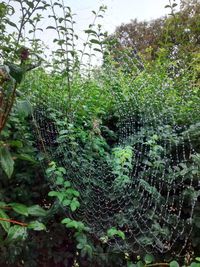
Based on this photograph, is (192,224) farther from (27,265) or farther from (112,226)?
(27,265)

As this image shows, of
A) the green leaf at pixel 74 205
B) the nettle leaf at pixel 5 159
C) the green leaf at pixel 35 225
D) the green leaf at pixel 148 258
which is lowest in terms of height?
the green leaf at pixel 148 258

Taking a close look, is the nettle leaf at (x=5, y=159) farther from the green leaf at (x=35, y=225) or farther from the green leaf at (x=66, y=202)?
the green leaf at (x=66, y=202)

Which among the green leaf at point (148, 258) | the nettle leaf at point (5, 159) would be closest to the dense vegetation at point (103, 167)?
the green leaf at point (148, 258)

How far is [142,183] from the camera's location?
1.82m

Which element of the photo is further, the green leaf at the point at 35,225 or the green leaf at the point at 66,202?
the green leaf at the point at 66,202

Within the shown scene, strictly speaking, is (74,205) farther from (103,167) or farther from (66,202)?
(103,167)

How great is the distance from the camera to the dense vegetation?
1.86 meters

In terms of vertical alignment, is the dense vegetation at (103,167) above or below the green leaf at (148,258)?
above

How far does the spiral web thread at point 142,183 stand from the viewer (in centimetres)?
185

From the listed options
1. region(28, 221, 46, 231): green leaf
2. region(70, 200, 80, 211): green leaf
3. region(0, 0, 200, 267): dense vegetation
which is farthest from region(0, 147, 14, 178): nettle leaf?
region(70, 200, 80, 211): green leaf

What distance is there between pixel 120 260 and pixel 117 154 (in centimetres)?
50

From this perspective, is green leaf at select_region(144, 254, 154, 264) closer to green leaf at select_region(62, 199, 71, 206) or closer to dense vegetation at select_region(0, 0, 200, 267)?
dense vegetation at select_region(0, 0, 200, 267)

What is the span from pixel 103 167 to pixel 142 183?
1.15ft

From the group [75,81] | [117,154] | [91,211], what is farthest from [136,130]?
[75,81]
